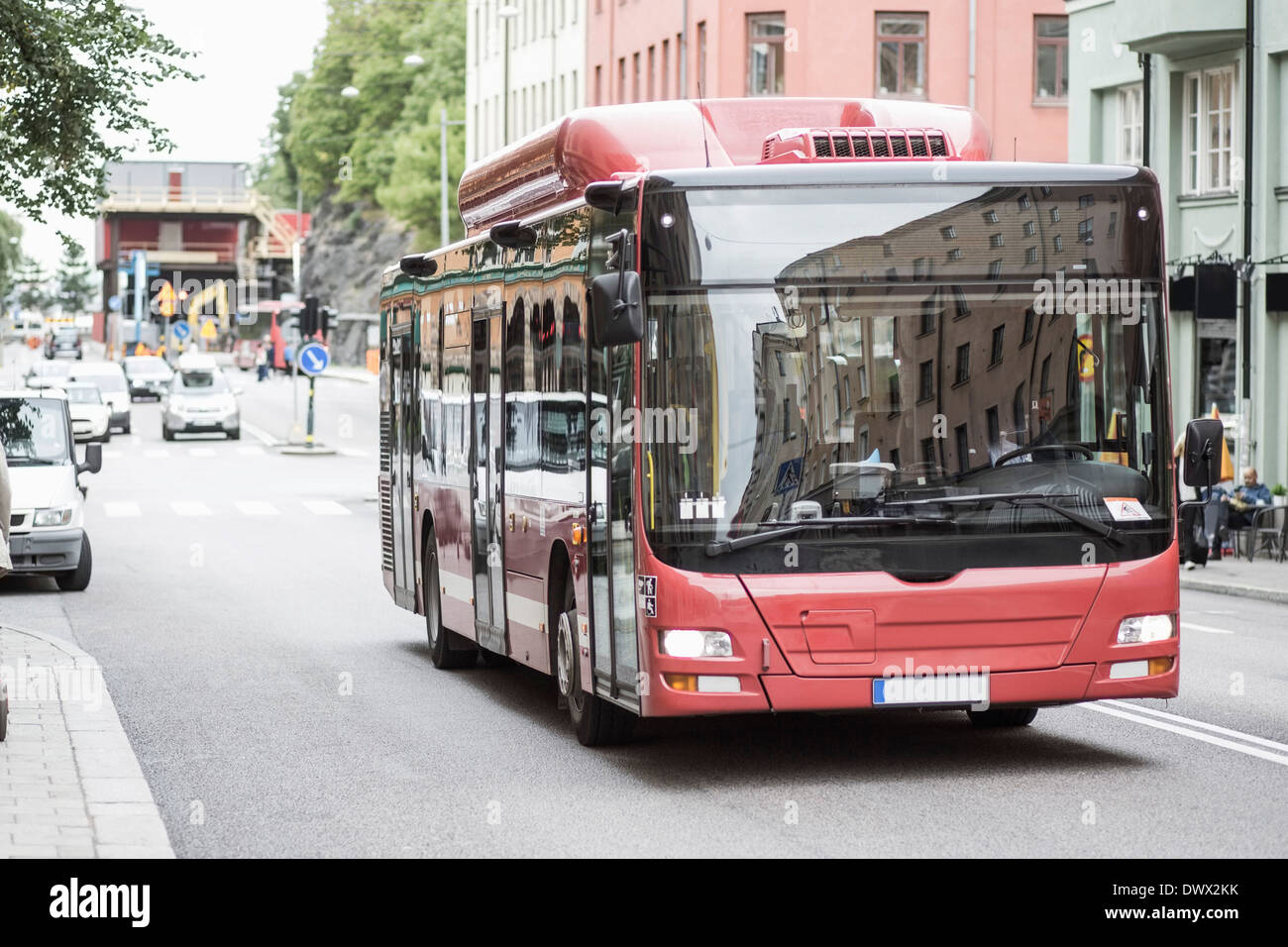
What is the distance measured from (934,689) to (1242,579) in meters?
15.5

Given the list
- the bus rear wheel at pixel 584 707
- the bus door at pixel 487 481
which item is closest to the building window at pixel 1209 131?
the bus door at pixel 487 481

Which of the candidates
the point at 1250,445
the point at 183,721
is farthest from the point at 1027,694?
the point at 1250,445

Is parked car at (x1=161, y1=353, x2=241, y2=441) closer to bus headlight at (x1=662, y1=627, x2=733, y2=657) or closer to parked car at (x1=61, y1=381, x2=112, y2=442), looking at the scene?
parked car at (x1=61, y1=381, x2=112, y2=442)

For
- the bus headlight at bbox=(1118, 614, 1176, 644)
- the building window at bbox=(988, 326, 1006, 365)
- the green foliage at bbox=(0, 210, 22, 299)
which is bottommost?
the bus headlight at bbox=(1118, 614, 1176, 644)

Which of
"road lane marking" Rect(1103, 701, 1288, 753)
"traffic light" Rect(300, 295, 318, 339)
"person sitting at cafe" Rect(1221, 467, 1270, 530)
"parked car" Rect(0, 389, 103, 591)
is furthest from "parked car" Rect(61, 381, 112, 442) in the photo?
"road lane marking" Rect(1103, 701, 1288, 753)

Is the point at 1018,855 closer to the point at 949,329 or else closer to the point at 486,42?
the point at 949,329

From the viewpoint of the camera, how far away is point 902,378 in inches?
A: 409

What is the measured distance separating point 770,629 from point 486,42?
81.1 m

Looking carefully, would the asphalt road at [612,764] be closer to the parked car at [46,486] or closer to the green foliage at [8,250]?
the parked car at [46,486]

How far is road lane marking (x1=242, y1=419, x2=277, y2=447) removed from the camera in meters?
60.1

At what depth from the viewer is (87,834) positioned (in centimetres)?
903

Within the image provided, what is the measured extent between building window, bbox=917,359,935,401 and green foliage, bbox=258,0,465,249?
283ft

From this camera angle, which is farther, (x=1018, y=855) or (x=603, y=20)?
(x=603, y=20)

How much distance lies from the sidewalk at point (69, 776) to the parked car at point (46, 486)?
6682mm
